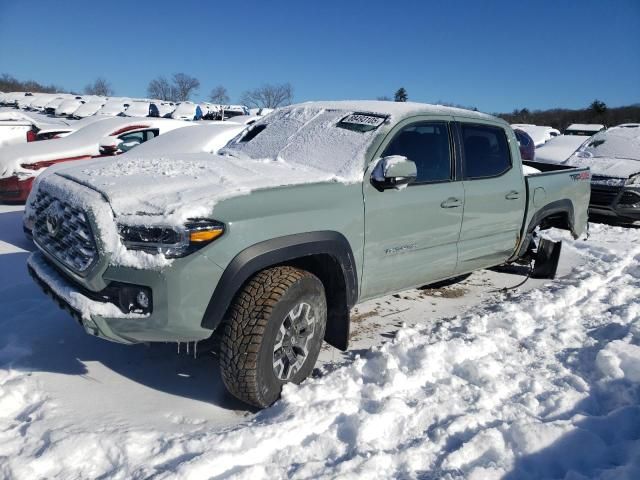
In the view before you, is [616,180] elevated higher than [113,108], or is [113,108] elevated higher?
[113,108]

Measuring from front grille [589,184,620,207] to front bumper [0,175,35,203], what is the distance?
29.5 feet

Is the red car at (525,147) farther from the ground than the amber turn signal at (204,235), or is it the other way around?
the red car at (525,147)

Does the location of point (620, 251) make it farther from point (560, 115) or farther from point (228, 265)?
point (560, 115)

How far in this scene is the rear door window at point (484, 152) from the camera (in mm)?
4148

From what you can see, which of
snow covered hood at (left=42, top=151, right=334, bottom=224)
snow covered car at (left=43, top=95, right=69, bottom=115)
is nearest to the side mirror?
snow covered hood at (left=42, top=151, right=334, bottom=224)

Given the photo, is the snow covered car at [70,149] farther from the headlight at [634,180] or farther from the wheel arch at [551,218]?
the headlight at [634,180]

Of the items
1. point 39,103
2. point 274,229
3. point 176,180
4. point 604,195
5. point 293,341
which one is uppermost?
point 39,103

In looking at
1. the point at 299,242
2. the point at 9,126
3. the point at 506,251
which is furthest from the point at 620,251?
the point at 9,126

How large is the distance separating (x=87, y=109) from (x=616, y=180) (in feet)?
113

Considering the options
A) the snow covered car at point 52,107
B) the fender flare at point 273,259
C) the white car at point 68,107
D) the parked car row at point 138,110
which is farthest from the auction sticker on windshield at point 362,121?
the snow covered car at point 52,107

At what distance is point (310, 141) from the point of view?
3789 mm

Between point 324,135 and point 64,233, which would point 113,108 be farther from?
point 64,233

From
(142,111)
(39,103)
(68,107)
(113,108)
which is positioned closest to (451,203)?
(142,111)

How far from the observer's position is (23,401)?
9.46 ft
